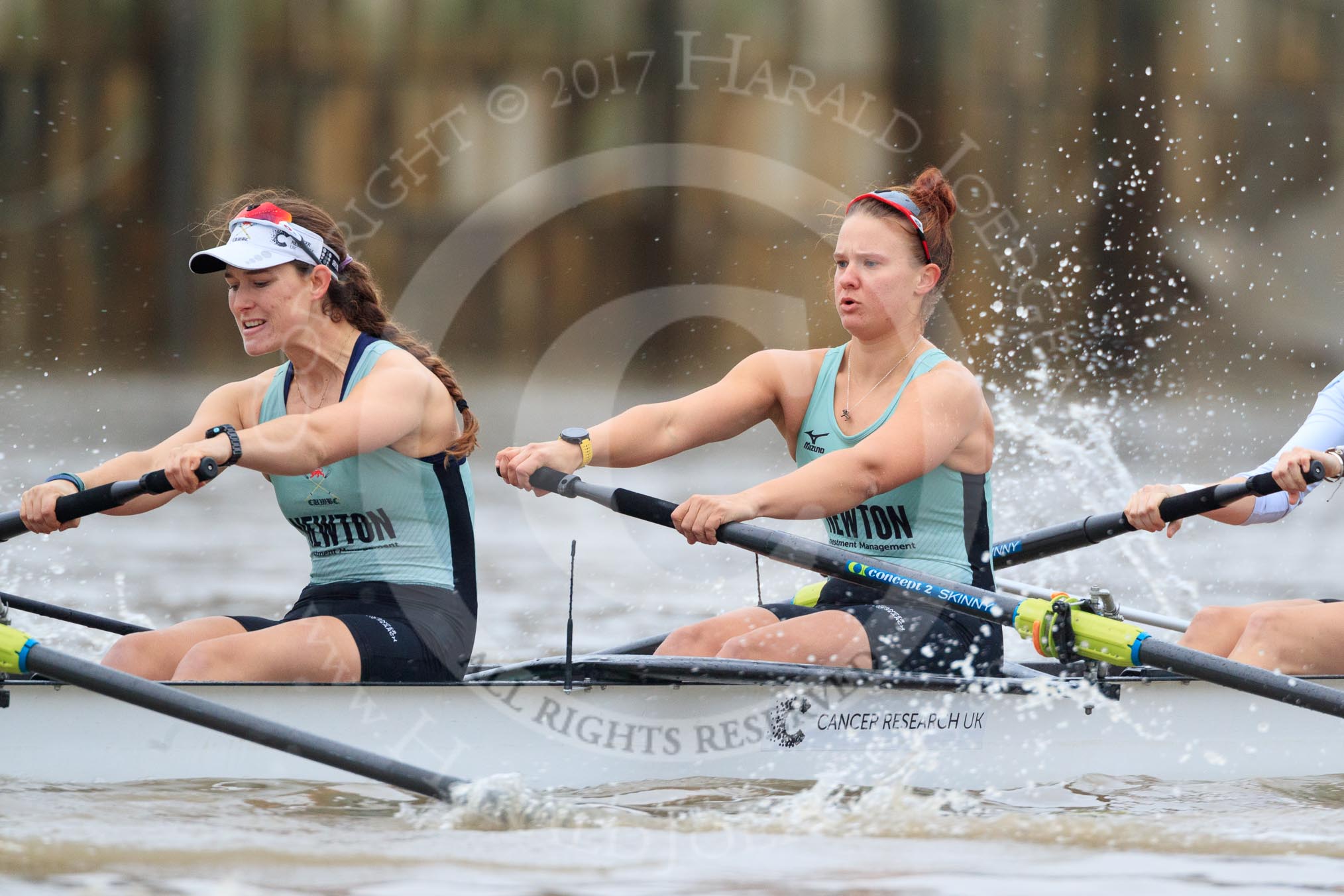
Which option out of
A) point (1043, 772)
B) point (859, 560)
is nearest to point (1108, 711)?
point (1043, 772)

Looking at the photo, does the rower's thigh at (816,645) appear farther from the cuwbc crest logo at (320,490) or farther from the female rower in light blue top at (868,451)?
the cuwbc crest logo at (320,490)

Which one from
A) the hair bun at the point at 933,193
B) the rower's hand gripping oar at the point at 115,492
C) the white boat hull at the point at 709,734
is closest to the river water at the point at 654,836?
the white boat hull at the point at 709,734

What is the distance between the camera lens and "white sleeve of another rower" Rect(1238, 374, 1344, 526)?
445 centimetres

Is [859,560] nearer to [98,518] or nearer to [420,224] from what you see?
[98,518]

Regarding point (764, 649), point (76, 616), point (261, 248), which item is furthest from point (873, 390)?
point (76, 616)

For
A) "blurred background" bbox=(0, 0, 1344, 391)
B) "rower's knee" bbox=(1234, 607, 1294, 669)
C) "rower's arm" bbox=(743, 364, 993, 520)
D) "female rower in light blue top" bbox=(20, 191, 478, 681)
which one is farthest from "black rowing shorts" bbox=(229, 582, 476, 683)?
"blurred background" bbox=(0, 0, 1344, 391)

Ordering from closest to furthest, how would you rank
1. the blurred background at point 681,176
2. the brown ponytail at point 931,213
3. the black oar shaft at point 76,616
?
the brown ponytail at point 931,213, the black oar shaft at point 76,616, the blurred background at point 681,176

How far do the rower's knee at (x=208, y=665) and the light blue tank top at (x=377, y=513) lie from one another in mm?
332

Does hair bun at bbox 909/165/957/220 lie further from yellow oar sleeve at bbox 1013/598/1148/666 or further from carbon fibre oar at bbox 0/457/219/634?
carbon fibre oar at bbox 0/457/219/634

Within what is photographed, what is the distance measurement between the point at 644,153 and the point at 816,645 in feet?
56.0

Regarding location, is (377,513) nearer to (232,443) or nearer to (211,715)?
(232,443)

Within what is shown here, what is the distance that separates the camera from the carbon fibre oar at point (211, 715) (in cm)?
340

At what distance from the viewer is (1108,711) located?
4008 mm

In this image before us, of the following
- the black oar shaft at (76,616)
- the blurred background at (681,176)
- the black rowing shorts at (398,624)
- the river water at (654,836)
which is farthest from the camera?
the blurred background at (681,176)
